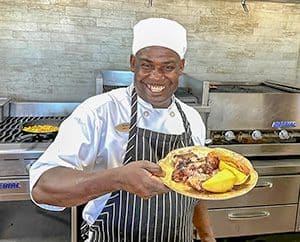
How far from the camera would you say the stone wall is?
2.15 meters

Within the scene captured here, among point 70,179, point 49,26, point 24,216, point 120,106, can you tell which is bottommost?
point 24,216

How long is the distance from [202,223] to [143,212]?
30 centimetres

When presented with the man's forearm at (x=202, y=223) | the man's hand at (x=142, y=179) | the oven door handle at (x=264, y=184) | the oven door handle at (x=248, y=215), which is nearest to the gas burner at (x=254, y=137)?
the oven door handle at (x=264, y=184)

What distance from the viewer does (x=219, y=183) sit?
85 cm

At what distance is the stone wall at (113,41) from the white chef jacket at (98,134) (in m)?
1.18

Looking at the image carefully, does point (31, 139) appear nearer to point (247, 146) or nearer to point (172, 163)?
point (172, 163)

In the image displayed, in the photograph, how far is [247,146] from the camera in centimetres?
199

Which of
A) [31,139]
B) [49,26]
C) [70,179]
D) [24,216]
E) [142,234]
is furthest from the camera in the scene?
[49,26]

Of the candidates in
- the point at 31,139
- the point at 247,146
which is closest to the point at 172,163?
the point at 31,139

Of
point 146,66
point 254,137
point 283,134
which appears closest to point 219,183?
point 146,66

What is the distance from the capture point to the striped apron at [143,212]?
1054mm

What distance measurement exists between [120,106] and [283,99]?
1200mm

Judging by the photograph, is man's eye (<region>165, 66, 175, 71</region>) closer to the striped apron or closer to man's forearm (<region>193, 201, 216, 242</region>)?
the striped apron

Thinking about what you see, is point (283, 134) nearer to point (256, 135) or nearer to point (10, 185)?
point (256, 135)
